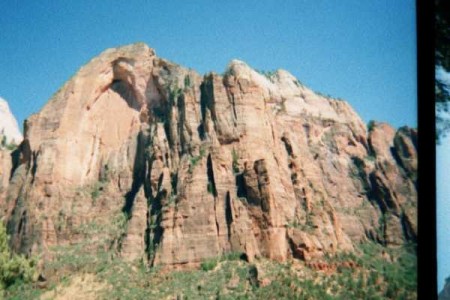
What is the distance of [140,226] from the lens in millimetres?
45812

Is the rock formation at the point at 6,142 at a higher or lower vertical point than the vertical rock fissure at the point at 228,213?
higher

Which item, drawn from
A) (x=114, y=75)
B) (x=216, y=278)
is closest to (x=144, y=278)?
(x=216, y=278)

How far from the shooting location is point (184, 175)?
45.3m

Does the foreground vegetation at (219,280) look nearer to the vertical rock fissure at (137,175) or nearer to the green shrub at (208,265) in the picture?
the green shrub at (208,265)

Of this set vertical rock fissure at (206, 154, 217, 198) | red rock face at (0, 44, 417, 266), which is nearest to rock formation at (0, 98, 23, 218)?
red rock face at (0, 44, 417, 266)

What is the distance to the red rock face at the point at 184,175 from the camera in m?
42.4

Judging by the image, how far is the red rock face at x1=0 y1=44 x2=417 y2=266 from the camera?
139 ft

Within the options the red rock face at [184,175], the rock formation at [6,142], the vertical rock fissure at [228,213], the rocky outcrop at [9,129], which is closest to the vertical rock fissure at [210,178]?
the red rock face at [184,175]

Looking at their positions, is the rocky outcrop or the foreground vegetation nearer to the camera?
the foreground vegetation

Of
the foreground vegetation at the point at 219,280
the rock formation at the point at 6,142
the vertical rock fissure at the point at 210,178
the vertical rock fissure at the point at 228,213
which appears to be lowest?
the foreground vegetation at the point at 219,280

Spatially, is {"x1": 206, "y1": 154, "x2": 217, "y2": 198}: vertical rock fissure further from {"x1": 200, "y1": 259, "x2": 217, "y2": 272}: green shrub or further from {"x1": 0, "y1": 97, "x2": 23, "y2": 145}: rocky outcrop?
{"x1": 0, "y1": 97, "x2": 23, "y2": 145}: rocky outcrop

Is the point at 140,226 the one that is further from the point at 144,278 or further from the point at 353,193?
the point at 353,193

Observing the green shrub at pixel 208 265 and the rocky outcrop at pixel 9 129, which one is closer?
the green shrub at pixel 208 265

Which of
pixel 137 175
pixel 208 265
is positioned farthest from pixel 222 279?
pixel 137 175
